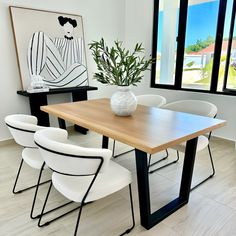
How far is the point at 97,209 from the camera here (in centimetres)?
187

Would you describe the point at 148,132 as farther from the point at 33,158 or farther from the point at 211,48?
the point at 211,48

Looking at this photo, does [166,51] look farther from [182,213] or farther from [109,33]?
[182,213]

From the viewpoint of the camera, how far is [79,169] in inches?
48.1

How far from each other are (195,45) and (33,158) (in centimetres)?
290

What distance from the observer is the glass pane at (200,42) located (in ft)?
10.6

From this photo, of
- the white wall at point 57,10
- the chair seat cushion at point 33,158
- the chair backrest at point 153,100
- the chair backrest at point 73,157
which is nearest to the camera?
the chair backrest at point 73,157

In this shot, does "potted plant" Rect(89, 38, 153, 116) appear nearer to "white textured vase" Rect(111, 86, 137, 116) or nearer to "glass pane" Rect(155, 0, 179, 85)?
"white textured vase" Rect(111, 86, 137, 116)

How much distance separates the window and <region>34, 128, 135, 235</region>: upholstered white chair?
2.46 m

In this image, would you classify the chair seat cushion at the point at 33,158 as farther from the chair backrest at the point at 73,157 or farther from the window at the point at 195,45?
the window at the point at 195,45

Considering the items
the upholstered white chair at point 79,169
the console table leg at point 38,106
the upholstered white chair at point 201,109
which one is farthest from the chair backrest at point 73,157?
the console table leg at point 38,106

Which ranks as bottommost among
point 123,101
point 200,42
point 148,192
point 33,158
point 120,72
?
point 148,192

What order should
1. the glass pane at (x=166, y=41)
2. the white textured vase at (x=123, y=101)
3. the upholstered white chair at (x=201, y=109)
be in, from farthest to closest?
the glass pane at (x=166, y=41) < the upholstered white chair at (x=201, y=109) < the white textured vase at (x=123, y=101)

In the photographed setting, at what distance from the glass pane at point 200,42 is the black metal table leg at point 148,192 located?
6.39ft

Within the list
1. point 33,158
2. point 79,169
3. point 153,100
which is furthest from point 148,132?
point 153,100
